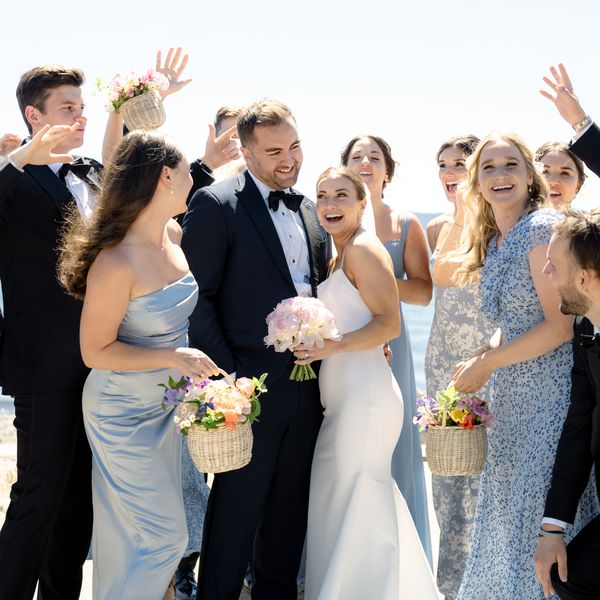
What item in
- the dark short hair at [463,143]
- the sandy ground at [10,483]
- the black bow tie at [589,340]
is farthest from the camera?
the dark short hair at [463,143]

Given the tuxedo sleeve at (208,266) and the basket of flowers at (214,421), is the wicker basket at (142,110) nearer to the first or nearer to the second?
the tuxedo sleeve at (208,266)

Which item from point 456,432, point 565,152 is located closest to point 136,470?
point 456,432

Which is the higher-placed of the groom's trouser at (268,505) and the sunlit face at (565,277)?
the sunlit face at (565,277)

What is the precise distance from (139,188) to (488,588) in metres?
2.60

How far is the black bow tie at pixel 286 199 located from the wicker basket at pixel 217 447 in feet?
4.30

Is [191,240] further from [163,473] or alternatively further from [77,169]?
[163,473]

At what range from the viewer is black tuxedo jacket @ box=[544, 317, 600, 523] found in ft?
13.5

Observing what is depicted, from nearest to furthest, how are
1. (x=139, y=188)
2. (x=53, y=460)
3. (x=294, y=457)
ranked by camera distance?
(x=139, y=188)
(x=53, y=460)
(x=294, y=457)

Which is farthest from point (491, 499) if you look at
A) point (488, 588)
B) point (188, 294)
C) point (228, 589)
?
point (188, 294)

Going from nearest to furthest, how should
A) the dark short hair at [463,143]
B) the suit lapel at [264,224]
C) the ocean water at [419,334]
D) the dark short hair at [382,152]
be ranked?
the suit lapel at [264,224], the dark short hair at [382,152], the dark short hair at [463,143], the ocean water at [419,334]

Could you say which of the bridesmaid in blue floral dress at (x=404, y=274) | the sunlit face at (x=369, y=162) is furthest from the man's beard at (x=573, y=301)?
the sunlit face at (x=369, y=162)

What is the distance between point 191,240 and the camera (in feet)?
16.5

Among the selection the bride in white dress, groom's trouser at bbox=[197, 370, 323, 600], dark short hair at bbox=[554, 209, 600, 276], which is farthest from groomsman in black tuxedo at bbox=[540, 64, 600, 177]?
groom's trouser at bbox=[197, 370, 323, 600]

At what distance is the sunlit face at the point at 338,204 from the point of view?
16.8ft
